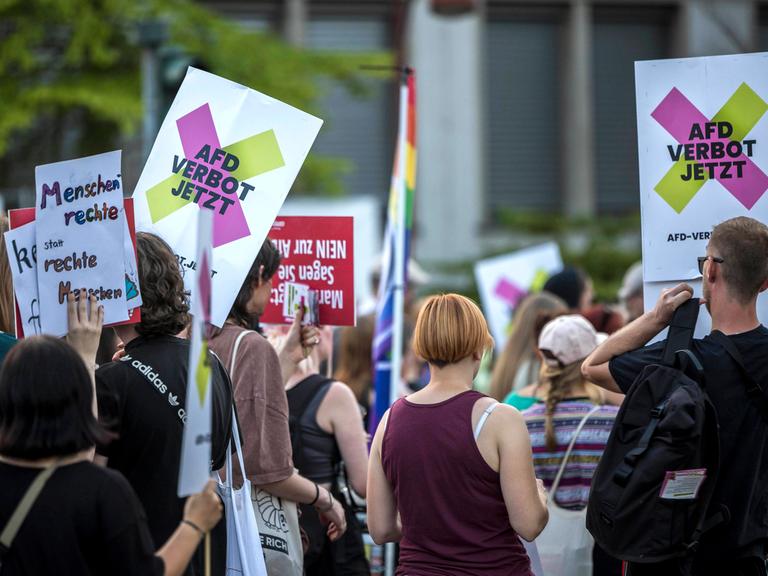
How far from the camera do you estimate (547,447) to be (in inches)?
194

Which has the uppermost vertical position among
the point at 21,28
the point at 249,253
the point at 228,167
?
the point at 21,28

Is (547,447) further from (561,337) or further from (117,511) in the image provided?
(117,511)

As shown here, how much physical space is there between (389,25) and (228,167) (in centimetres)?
1482

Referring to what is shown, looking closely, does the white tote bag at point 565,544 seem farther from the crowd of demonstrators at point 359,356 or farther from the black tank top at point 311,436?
the crowd of demonstrators at point 359,356

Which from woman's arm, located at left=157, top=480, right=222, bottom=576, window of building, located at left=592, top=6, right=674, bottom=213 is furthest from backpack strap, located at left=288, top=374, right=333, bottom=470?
window of building, located at left=592, top=6, right=674, bottom=213

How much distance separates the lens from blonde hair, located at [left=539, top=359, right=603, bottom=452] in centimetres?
499

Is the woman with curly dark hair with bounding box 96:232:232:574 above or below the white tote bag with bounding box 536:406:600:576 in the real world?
above

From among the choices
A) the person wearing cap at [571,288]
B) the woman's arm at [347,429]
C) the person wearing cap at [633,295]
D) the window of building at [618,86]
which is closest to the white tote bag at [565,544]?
the woman's arm at [347,429]

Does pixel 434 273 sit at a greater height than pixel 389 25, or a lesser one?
lesser

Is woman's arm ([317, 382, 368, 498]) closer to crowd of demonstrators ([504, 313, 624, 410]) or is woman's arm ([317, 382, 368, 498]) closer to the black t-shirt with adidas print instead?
crowd of demonstrators ([504, 313, 624, 410])

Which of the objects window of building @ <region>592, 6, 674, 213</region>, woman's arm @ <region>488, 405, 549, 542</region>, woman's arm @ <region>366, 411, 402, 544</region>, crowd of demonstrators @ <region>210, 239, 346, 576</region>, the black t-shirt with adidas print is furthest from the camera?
window of building @ <region>592, 6, 674, 213</region>

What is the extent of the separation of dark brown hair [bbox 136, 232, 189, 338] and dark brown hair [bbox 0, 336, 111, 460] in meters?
0.75

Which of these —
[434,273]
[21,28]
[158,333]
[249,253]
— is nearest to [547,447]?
[249,253]

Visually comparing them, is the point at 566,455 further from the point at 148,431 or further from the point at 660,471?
the point at 148,431
